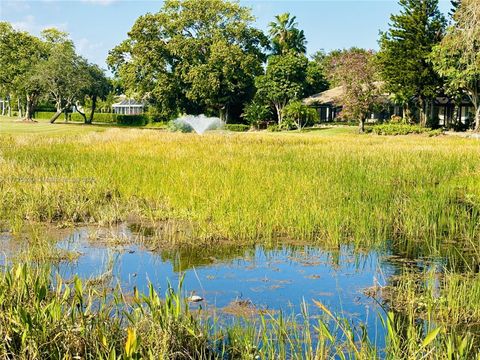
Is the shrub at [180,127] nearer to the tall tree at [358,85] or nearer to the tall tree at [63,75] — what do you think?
the tall tree at [358,85]

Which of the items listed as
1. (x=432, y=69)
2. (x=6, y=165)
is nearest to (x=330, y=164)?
(x=6, y=165)

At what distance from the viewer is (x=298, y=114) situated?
5297 cm

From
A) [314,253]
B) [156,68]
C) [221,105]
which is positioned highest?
[156,68]

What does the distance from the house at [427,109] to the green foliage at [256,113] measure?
6.57 meters

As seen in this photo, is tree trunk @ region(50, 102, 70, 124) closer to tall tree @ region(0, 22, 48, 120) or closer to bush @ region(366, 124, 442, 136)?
tall tree @ region(0, 22, 48, 120)

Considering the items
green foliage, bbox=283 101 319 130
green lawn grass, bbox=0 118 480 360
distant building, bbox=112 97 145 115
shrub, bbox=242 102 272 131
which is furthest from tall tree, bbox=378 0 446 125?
distant building, bbox=112 97 145 115

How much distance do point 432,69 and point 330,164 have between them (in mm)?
32365

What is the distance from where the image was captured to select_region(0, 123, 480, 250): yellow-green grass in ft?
28.5

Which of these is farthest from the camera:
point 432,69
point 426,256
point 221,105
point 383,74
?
point 221,105

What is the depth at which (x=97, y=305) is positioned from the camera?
5148 millimetres

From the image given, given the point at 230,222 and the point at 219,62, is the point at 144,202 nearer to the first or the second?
the point at 230,222

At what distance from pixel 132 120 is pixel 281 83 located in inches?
993

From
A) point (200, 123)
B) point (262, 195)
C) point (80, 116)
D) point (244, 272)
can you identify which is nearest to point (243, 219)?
point (262, 195)

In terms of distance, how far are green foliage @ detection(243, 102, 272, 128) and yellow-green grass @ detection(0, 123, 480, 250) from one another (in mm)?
40324
